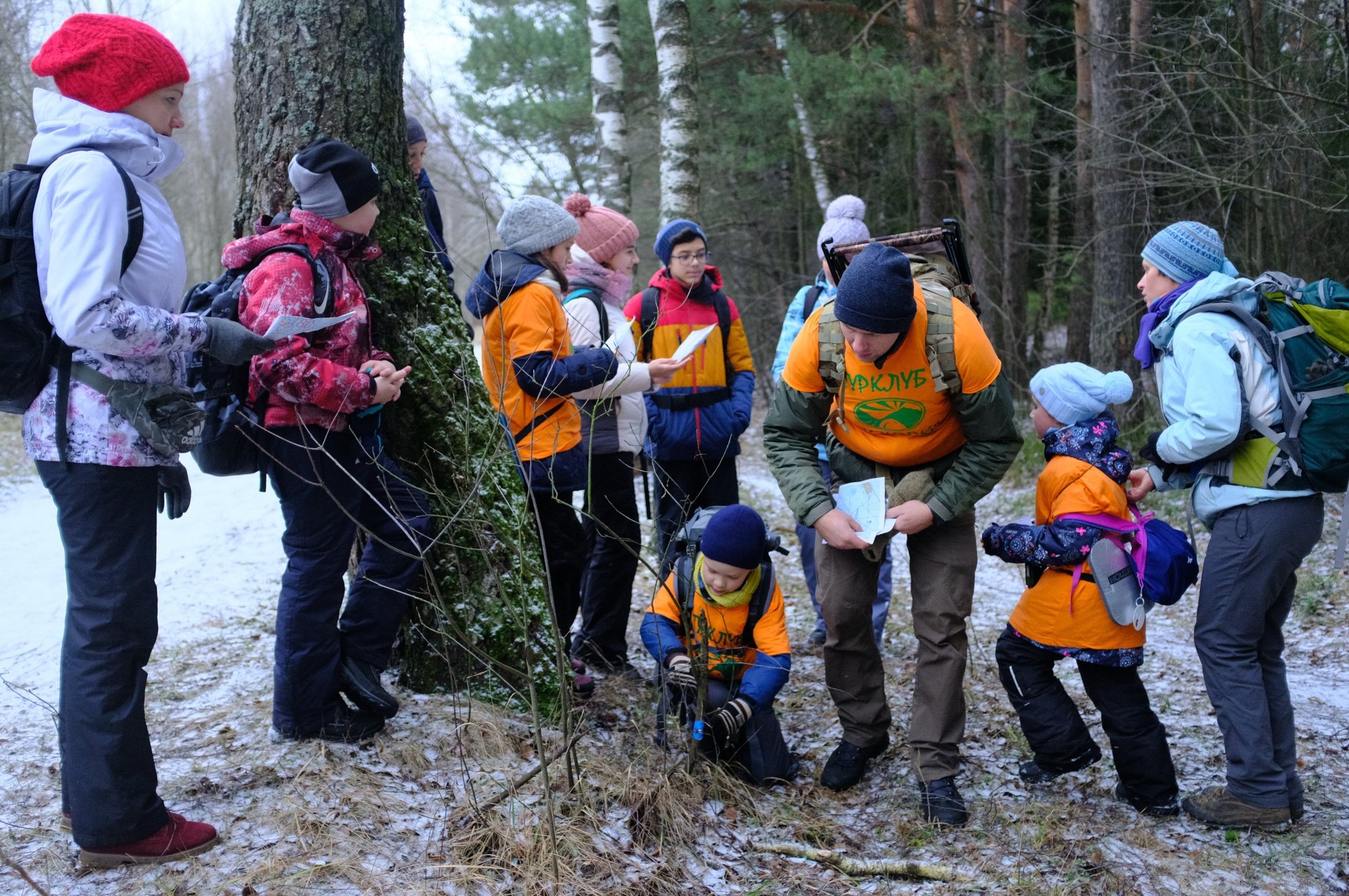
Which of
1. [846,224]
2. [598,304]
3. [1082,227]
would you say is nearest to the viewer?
[598,304]

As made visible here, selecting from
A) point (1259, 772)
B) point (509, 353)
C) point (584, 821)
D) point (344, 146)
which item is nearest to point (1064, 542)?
point (1259, 772)

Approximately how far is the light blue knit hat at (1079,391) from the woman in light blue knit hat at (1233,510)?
146 mm

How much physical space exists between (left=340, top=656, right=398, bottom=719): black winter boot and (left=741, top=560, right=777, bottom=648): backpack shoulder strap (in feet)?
4.30

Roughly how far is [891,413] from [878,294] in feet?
1.56

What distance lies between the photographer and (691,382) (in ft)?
15.8

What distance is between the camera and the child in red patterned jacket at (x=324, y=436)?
10.0ft

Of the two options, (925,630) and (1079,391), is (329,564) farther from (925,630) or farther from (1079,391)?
(1079,391)

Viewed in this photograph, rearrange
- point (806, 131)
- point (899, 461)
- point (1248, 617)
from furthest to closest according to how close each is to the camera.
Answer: point (806, 131), point (899, 461), point (1248, 617)

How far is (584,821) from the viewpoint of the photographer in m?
2.98

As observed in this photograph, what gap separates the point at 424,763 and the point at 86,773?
3.35 ft

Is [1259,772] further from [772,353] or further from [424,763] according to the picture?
[772,353]

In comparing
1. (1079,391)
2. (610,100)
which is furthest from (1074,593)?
(610,100)

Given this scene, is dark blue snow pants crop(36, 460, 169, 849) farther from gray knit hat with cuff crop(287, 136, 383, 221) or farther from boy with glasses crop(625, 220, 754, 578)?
boy with glasses crop(625, 220, 754, 578)

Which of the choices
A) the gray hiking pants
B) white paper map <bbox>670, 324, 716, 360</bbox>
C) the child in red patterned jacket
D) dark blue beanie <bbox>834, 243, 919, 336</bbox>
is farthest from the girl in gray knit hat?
the gray hiking pants
